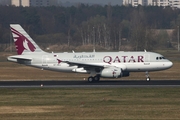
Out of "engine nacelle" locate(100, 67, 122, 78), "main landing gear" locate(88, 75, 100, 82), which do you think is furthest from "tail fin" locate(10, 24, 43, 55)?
"engine nacelle" locate(100, 67, 122, 78)

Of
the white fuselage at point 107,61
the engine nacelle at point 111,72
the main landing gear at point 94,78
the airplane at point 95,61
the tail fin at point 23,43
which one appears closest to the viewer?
the engine nacelle at point 111,72

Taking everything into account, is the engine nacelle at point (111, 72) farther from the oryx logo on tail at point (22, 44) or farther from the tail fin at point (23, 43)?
the oryx logo on tail at point (22, 44)

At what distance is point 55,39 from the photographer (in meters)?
167

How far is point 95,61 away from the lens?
2468 inches

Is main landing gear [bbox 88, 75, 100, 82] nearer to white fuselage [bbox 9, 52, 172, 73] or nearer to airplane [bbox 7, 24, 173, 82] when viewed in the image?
airplane [bbox 7, 24, 173, 82]

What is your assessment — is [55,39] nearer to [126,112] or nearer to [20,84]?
[20,84]

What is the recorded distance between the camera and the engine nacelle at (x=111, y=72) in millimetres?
59719

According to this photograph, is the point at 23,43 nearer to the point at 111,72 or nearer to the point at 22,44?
the point at 22,44

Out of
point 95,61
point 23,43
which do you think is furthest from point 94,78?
point 23,43

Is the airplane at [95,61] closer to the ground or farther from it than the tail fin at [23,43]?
closer to the ground

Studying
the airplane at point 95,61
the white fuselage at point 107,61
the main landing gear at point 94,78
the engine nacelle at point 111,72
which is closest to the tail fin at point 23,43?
the airplane at point 95,61

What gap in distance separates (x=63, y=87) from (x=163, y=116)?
62.8 ft

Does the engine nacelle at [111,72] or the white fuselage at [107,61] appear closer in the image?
the engine nacelle at [111,72]

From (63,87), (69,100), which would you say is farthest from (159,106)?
(63,87)
